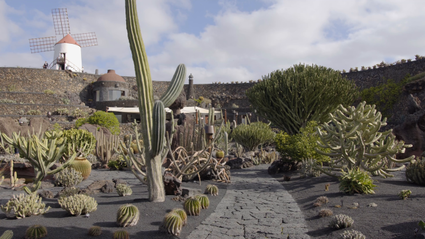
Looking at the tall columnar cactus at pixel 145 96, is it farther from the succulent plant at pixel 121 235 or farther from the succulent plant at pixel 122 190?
the succulent plant at pixel 121 235

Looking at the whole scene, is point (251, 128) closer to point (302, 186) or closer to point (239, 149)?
point (239, 149)

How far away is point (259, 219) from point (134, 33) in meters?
3.49

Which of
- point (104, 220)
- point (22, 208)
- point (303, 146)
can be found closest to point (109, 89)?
point (303, 146)

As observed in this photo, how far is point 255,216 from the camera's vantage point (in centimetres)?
469

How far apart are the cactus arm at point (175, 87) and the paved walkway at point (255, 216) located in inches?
76.7

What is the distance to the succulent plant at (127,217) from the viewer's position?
3.66 m

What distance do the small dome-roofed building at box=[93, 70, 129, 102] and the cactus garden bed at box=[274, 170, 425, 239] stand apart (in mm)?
28552

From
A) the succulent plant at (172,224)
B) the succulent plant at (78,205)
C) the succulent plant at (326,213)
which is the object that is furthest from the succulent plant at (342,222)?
the succulent plant at (78,205)

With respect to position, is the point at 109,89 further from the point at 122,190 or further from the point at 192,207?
the point at 192,207

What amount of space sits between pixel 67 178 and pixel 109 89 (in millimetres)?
26953

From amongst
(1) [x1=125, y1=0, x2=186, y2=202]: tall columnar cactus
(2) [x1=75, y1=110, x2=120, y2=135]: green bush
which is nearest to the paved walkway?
(1) [x1=125, y1=0, x2=186, y2=202]: tall columnar cactus

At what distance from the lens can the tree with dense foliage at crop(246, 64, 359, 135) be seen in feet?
35.2

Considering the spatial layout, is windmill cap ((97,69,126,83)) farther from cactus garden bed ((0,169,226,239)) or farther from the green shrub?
the green shrub

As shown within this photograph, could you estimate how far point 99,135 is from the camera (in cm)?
1157
